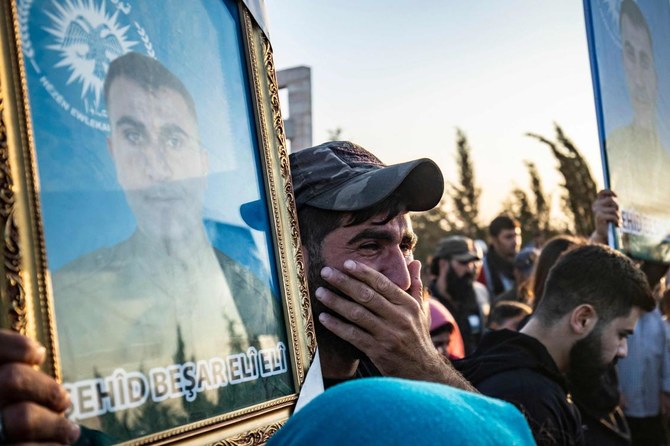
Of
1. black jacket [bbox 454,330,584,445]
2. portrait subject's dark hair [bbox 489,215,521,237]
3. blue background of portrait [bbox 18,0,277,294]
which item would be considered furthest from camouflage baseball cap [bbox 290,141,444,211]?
portrait subject's dark hair [bbox 489,215,521,237]

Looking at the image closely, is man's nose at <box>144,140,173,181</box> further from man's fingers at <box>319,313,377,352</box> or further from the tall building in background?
the tall building in background

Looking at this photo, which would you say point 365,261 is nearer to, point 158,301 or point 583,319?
point 158,301

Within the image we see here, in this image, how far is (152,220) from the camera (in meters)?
1.34

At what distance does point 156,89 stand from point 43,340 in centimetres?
50

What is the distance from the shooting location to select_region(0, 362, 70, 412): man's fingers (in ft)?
3.36

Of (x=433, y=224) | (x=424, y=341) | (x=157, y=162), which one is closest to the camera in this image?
(x=157, y=162)

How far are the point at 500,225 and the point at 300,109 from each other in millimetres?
3535

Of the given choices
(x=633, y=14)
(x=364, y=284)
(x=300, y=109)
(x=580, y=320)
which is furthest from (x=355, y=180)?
(x=300, y=109)

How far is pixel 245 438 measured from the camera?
1454mm

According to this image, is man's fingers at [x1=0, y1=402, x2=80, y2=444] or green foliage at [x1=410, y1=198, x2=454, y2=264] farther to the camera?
green foliage at [x1=410, y1=198, x2=454, y2=264]

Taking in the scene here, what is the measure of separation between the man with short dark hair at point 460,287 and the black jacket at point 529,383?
319cm

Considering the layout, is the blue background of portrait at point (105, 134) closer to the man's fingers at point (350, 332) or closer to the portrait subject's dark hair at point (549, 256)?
the man's fingers at point (350, 332)

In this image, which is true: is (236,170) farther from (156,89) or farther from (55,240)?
(55,240)

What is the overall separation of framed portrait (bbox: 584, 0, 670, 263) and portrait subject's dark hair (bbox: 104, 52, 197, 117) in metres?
2.48
